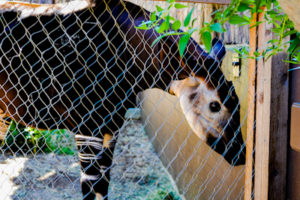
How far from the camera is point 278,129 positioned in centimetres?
127

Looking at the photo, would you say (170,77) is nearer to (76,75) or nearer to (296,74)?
(76,75)

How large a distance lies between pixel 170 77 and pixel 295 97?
86cm

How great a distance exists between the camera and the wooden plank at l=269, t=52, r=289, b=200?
1246 mm

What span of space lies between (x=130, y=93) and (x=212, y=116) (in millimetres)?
610

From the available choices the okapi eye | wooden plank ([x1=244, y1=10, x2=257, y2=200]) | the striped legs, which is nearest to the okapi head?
the okapi eye

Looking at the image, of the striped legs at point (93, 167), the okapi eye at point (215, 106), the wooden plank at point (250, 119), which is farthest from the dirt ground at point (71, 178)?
the wooden plank at point (250, 119)

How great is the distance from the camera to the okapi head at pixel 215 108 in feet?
5.32

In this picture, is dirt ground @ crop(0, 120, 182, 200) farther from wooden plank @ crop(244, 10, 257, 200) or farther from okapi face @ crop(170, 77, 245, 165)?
wooden plank @ crop(244, 10, 257, 200)

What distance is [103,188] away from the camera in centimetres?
195

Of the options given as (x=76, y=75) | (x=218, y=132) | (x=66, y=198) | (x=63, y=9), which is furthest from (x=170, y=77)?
(x=66, y=198)

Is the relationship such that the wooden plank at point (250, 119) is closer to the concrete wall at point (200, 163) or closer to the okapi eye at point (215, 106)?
the concrete wall at point (200, 163)

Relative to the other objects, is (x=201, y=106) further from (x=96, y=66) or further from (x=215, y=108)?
(x=96, y=66)

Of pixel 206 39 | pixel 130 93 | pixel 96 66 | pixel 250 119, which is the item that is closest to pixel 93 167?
pixel 130 93

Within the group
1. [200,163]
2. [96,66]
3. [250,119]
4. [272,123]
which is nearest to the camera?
[272,123]
